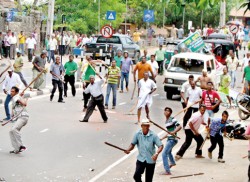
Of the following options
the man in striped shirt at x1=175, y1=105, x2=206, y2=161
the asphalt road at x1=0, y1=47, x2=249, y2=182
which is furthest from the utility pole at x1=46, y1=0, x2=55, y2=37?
the man in striped shirt at x1=175, y1=105, x2=206, y2=161

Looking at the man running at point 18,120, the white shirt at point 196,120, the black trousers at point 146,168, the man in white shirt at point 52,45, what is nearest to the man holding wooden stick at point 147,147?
the black trousers at point 146,168

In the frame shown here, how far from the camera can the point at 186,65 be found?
3072 cm

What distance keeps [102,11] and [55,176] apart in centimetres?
4477

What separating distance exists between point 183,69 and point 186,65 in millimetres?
195

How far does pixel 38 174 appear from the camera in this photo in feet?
51.3

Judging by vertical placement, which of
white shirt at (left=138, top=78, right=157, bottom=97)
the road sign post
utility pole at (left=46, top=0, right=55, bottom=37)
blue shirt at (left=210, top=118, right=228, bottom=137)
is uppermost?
utility pole at (left=46, top=0, right=55, bottom=37)

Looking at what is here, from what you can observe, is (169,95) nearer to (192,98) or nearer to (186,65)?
(186,65)

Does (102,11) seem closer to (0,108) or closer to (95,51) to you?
(95,51)

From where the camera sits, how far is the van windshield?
3052 cm

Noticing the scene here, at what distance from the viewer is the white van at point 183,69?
30.2 m

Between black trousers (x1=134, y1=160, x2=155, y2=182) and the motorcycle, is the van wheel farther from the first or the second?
black trousers (x1=134, y1=160, x2=155, y2=182)

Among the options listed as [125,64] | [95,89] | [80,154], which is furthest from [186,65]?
[80,154]

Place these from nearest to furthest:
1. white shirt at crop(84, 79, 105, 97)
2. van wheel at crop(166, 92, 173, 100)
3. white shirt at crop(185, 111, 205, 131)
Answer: white shirt at crop(185, 111, 205, 131) < white shirt at crop(84, 79, 105, 97) < van wheel at crop(166, 92, 173, 100)

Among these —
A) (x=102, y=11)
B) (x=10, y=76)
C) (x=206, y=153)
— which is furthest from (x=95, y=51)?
(x=206, y=153)
